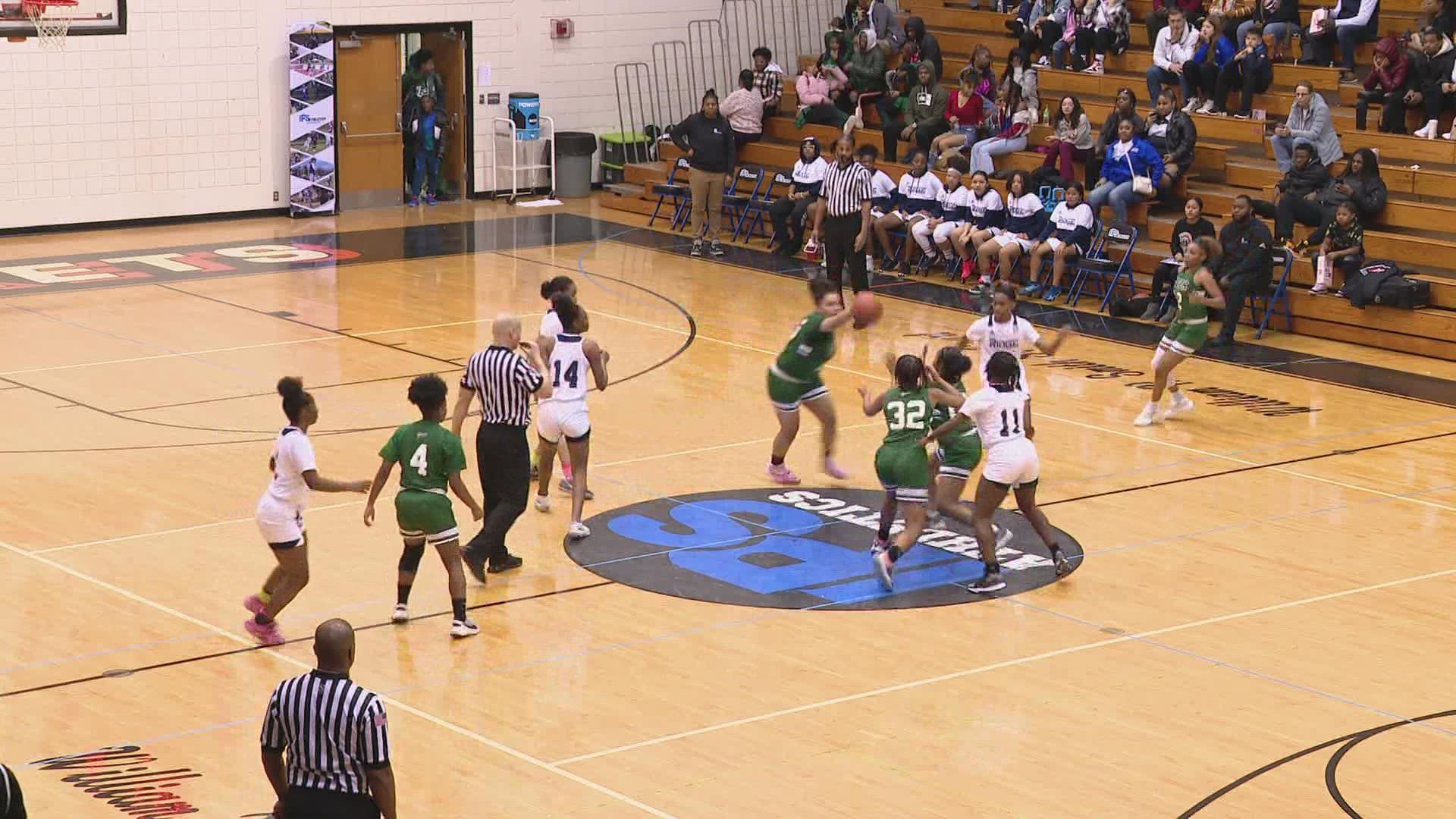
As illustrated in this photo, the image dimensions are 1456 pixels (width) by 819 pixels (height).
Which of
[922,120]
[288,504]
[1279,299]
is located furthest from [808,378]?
[922,120]

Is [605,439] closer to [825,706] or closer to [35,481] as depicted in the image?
[35,481]

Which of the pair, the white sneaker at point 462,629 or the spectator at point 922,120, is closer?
the white sneaker at point 462,629

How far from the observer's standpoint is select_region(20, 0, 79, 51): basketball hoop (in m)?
24.6

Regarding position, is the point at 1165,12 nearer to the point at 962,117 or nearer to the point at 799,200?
the point at 962,117

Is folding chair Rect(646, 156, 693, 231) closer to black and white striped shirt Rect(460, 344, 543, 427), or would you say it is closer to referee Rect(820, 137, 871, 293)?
referee Rect(820, 137, 871, 293)

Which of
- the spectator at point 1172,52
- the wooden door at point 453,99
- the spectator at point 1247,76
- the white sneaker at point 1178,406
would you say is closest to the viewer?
the white sneaker at point 1178,406

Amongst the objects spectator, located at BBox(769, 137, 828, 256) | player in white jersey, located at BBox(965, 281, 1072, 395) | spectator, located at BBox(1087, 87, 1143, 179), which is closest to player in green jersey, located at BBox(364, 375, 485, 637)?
player in white jersey, located at BBox(965, 281, 1072, 395)

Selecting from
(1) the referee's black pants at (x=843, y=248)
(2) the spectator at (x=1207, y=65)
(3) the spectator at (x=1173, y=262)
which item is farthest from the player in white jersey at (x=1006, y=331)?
(2) the spectator at (x=1207, y=65)

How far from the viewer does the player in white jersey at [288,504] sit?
1074 centimetres

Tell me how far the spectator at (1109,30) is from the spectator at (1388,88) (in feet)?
13.0

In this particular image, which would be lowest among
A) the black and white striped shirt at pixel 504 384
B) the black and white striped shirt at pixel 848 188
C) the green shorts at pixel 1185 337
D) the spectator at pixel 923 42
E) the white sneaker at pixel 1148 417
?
the white sneaker at pixel 1148 417

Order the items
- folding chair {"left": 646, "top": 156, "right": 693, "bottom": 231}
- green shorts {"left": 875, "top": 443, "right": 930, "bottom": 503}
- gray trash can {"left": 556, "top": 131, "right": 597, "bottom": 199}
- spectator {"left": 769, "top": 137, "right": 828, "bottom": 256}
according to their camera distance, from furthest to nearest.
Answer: gray trash can {"left": 556, "top": 131, "right": 597, "bottom": 199}
folding chair {"left": 646, "top": 156, "right": 693, "bottom": 231}
spectator {"left": 769, "top": 137, "right": 828, "bottom": 256}
green shorts {"left": 875, "top": 443, "right": 930, "bottom": 503}

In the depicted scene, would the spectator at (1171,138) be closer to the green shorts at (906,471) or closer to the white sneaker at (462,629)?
the green shorts at (906,471)

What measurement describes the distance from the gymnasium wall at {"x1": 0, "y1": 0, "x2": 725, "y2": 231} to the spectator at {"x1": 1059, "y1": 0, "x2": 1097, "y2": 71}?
832 centimetres
